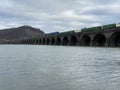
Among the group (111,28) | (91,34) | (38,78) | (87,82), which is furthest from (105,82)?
(91,34)

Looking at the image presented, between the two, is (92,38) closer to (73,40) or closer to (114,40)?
(114,40)

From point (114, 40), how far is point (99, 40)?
11.2 meters

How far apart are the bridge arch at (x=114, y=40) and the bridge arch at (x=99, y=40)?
7240 millimetres

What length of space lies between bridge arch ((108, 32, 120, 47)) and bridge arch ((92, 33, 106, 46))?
23.8 ft

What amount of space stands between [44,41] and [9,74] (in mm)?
135622

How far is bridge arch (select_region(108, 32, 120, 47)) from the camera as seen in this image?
263 ft

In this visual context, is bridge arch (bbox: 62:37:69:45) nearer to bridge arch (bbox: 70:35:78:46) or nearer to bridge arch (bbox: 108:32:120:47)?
bridge arch (bbox: 70:35:78:46)

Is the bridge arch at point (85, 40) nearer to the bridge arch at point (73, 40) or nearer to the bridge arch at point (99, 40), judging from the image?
the bridge arch at point (99, 40)

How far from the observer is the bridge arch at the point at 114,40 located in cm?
8025

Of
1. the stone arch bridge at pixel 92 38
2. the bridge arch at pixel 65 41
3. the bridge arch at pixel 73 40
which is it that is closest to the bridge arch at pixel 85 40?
the stone arch bridge at pixel 92 38

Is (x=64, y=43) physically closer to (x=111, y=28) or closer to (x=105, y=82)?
(x=111, y=28)

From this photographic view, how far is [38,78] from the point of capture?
2114cm

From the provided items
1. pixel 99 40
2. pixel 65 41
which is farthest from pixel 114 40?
pixel 65 41

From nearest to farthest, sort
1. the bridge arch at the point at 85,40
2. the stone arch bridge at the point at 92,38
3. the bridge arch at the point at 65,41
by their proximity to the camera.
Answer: the stone arch bridge at the point at 92,38
the bridge arch at the point at 85,40
the bridge arch at the point at 65,41
